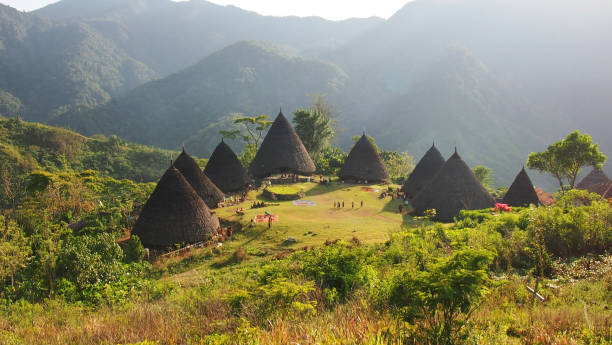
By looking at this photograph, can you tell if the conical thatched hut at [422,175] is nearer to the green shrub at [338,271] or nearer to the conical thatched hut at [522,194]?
the conical thatched hut at [522,194]

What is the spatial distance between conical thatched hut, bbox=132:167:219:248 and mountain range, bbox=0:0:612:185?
62.0 meters

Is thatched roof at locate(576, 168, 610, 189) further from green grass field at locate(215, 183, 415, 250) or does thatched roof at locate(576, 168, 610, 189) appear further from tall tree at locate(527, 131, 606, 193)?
green grass field at locate(215, 183, 415, 250)

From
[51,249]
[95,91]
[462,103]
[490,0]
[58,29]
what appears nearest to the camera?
[51,249]

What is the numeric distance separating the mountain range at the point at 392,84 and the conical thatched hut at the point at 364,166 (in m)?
54.0

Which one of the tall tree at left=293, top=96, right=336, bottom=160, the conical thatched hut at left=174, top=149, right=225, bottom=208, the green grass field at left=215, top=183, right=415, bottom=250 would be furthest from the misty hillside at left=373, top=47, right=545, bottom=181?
the conical thatched hut at left=174, top=149, right=225, bottom=208

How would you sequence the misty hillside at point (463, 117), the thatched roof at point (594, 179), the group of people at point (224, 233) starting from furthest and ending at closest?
the misty hillside at point (463, 117)
the thatched roof at point (594, 179)
the group of people at point (224, 233)

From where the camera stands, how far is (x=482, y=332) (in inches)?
169

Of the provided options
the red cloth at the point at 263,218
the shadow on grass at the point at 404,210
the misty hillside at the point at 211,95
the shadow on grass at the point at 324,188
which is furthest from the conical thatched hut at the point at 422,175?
the misty hillside at the point at 211,95

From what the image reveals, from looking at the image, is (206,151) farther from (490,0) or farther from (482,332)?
(490,0)

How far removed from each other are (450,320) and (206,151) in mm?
75604

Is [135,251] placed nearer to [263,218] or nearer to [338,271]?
[263,218]

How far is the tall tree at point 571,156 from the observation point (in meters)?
22.9

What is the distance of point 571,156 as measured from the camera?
77.5 ft

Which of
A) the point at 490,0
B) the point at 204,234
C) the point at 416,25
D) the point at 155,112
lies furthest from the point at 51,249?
the point at 490,0
